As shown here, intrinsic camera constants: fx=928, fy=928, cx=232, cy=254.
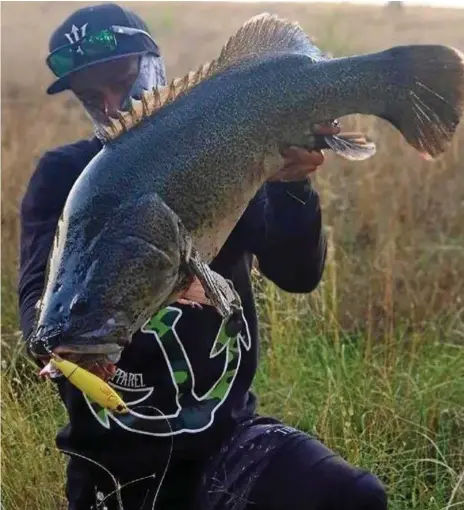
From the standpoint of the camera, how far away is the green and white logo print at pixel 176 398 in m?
2.52

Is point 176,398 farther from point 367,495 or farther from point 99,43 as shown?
point 99,43

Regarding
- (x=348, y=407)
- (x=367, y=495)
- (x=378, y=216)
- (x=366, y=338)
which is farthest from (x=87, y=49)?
(x=378, y=216)

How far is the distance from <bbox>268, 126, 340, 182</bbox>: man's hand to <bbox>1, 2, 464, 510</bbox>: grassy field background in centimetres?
109

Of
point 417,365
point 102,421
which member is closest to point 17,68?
point 417,365

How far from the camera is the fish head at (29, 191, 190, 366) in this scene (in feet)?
5.30

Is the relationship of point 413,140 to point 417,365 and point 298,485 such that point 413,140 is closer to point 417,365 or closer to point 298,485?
point 298,485

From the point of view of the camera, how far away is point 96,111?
2.58 meters

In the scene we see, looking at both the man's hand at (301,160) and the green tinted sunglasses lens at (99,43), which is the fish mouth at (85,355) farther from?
the green tinted sunglasses lens at (99,43)

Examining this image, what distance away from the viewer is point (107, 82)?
2.62m

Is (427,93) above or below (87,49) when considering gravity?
above

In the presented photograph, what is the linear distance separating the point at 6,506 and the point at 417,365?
1.66 m

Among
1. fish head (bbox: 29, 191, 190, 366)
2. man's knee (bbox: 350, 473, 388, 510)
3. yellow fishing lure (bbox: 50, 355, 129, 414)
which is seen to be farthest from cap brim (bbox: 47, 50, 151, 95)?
man's knee (bbox: 350, 473, 388, 510)

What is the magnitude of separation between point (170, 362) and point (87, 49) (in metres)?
0.90

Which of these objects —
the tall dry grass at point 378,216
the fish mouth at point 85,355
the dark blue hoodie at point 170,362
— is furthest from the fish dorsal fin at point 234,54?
the tall dry grass at point 378,216
